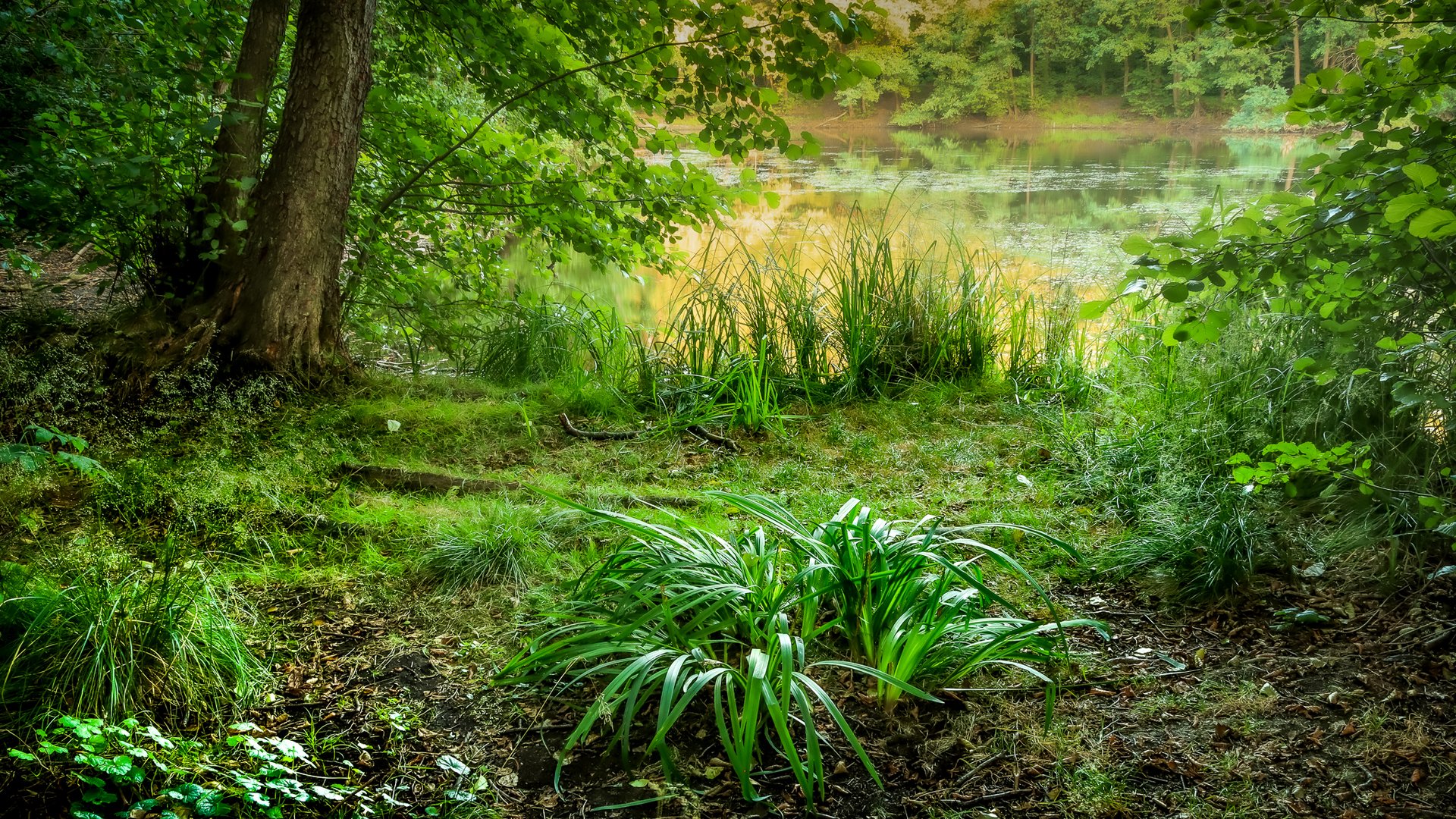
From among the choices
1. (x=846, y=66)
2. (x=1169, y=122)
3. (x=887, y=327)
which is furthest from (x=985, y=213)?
(x=1169, y=122)

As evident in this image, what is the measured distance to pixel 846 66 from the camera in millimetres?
2812

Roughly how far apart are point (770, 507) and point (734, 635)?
35 centimetres

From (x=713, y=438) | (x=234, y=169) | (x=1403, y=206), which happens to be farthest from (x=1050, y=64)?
(x=1403, y=206)

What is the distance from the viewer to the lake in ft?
27.3

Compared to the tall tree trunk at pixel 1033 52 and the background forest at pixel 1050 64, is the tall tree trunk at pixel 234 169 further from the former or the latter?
the tall tree trunk at pixel 1033 52

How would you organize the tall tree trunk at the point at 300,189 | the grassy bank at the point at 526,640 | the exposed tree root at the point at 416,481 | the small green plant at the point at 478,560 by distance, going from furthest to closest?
the tall tree trunk at the point at 300,189 → the exposed tree root at the point at 416,481 → the small green plant at the point at 478,560 → the grassy bank at the point at 526,640

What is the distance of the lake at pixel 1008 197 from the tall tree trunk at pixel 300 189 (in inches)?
65.2

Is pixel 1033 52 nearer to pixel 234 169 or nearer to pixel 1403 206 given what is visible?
pixel 234 169

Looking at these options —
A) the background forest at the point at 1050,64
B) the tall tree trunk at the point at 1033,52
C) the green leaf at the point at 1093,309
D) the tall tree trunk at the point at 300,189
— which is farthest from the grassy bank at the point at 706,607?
the tall tree trunk at the point at 1033,52

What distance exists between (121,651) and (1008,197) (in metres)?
12.9

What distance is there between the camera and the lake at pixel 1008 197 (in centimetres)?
834

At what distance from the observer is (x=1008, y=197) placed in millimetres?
12953

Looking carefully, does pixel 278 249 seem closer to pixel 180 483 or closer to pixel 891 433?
pixel 180 483

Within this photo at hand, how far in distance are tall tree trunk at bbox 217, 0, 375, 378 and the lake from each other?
166cm
